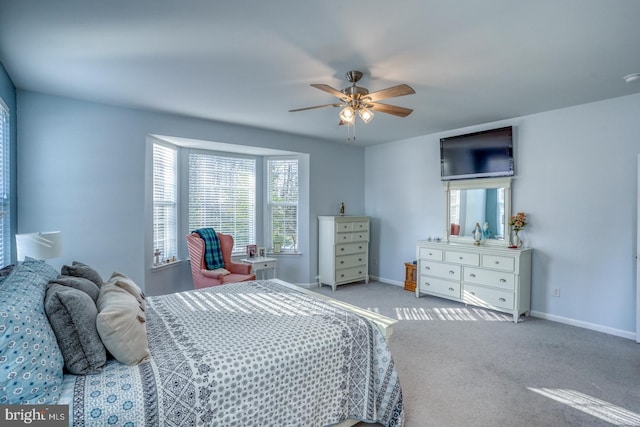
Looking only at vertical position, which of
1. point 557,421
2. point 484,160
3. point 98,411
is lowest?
point 557,421

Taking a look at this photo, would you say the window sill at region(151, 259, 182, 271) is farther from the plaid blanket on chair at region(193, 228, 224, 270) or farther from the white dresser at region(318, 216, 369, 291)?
the white dresser at region(318, 216, 369, 291)

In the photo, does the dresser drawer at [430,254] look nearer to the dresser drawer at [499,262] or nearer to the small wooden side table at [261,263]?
the dresser drawer at [499,262]

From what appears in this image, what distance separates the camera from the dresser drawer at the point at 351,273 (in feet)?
17.9

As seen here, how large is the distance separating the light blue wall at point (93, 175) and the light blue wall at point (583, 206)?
417cm

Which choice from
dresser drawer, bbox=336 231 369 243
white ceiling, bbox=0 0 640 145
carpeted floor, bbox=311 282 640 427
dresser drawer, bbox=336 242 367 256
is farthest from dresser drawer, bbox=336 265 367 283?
white ceiling, bbox=0 0 640 145

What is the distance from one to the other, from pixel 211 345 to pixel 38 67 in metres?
2.81

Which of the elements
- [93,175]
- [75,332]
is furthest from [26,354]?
[93,175]

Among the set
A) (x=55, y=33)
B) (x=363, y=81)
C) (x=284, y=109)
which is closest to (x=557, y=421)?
(x=363, y=81)

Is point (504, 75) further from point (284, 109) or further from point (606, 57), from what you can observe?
point (284, 109)

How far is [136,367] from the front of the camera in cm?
149

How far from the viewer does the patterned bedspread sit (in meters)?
1.35

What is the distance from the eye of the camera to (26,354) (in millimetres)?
1233

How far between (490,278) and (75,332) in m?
4.25

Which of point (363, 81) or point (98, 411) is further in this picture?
point (363, 81)
